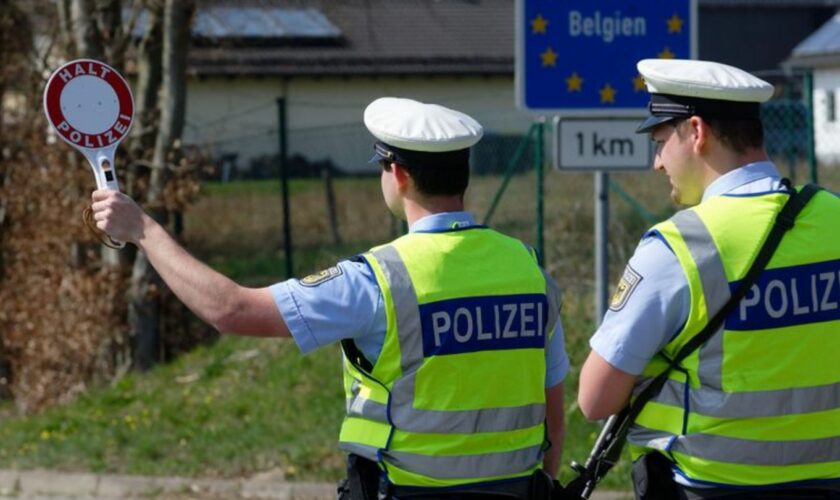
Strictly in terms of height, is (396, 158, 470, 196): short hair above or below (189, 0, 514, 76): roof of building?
above

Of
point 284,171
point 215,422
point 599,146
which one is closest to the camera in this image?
point 599,146

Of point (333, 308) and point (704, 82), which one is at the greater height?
point (704, 82)

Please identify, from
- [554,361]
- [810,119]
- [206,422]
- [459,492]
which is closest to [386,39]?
[810,119]

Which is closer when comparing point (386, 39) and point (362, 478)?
point (362, 478)

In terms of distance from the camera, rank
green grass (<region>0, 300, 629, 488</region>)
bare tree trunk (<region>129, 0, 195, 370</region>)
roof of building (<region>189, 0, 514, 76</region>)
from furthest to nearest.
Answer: roof of building (<region>189, 0, 514, 76</region>) < bare tree trunk (<region>129, 0, 195, 370</region>) < green grass (<region>0, 300, 629, 488</region>)

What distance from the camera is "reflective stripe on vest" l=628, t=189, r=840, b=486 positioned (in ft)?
10.7

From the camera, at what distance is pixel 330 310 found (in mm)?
3430

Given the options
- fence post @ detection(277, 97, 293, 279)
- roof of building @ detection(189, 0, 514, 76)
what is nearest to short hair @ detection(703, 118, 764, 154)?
fence post @ detection(277, 97, 293, 279)

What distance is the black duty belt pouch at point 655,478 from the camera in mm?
3398

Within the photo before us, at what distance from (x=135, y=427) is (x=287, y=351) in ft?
6.57

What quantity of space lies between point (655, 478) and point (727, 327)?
0.42 metres

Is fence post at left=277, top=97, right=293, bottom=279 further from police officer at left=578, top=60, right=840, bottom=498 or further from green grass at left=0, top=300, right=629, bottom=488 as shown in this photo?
police officer at left=578, top=60, right=840, bottom=498

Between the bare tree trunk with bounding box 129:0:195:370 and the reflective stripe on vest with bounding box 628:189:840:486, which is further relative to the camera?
the bare tree trunk with bounding box 129:0:195:370

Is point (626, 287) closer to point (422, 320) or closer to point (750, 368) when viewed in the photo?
point (750, 368)
